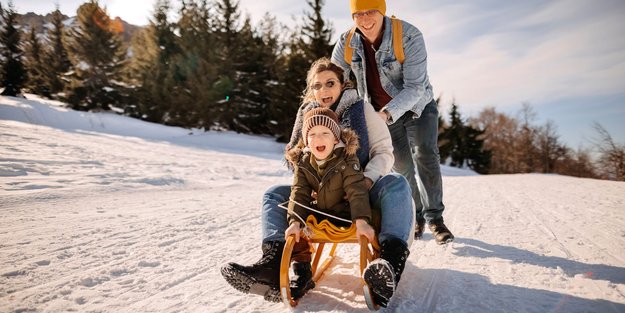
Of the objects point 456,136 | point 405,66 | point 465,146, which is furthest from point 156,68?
point 465,146

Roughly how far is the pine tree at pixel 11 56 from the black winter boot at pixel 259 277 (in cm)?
2836

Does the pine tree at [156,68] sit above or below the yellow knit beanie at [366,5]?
above

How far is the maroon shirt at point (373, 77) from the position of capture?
2800 mm

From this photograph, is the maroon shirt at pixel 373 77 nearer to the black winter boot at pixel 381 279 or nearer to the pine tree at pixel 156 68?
the black winter boot at pixel 381 279

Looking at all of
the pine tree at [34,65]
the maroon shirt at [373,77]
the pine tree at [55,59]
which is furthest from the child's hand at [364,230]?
the pine tree at [34,65]

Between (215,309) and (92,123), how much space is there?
16899 millimetres

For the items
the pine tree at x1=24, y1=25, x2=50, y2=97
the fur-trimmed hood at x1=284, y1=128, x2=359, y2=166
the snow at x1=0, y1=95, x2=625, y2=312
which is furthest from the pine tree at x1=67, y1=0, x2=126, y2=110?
the fur-trimmed hood at x1=284, y1=128, x2=359, y2=166

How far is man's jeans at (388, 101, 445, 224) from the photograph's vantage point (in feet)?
9.20

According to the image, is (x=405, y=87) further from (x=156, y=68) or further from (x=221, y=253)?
(x=156, y=68)

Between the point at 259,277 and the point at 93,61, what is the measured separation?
22166 millimetres

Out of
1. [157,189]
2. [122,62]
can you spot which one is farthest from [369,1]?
[122,62]

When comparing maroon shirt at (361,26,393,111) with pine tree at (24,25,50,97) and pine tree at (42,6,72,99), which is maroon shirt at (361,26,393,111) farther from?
pine tree at (24,25,50,97)

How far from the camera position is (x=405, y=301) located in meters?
1.62

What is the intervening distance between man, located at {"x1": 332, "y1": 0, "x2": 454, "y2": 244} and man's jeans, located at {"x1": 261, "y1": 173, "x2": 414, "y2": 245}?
851 millimetres
